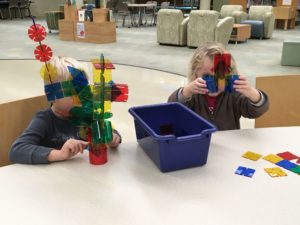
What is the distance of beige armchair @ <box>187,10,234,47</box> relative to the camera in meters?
6.88

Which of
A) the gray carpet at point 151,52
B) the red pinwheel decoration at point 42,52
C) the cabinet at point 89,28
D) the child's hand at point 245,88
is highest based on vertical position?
the red pinwheel decoration at point 42,52

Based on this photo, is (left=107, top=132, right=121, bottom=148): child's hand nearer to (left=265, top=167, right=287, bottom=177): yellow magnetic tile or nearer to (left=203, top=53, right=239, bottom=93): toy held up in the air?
(left=203, top=53, right=239, bottom=93): toy held up in the air

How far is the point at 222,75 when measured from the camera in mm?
1221

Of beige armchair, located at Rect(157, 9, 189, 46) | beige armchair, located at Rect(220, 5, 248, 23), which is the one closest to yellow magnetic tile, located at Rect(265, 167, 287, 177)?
beige armchair, located at Rect(157, 9, 189, 46)

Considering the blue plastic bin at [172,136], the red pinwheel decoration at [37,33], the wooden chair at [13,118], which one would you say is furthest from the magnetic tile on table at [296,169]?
the wooden chair at [13,118]

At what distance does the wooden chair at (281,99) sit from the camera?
1.79 metres

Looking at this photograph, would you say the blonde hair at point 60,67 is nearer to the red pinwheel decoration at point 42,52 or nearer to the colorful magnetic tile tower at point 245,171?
the red pinwheel decoration at point 42,52

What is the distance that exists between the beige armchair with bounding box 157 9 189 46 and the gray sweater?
6229 mm

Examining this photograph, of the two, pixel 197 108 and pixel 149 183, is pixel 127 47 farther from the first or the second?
pixel 149 183

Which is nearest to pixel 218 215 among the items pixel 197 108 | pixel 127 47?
pixel 197 108

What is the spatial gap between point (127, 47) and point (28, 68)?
2389mm

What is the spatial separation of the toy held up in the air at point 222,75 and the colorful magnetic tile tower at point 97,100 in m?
0.34

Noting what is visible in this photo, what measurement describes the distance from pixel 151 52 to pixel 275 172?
5906mm

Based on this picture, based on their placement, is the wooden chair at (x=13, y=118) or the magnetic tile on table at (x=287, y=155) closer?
the magnetic tile on table at (x=287, y=155)
